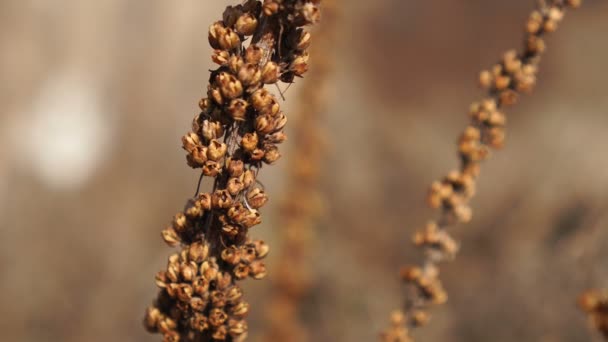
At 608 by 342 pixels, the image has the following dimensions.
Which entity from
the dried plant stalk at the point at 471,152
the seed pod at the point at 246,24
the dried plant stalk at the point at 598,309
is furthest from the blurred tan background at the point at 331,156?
the seed pod at the point at 246,24

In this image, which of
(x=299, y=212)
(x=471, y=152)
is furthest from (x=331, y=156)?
(x=471, y=152)

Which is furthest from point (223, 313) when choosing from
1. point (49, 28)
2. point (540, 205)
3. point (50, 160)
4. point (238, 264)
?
point (49, 28)

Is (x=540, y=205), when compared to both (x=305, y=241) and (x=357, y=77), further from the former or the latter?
(x=357, y=77)

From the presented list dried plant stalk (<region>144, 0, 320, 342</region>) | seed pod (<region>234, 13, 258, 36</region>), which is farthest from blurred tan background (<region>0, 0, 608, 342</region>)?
seed pod (<region>234, 13, 258, 36</region>)

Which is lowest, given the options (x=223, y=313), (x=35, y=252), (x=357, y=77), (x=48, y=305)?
(x=223, y=313)

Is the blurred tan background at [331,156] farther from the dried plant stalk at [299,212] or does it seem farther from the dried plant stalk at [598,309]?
the dried plant stalk at [598,309]

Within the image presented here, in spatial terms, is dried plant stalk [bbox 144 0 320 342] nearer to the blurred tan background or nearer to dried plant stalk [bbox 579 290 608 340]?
dried plant stalk [bbox 579 290 608 340]
